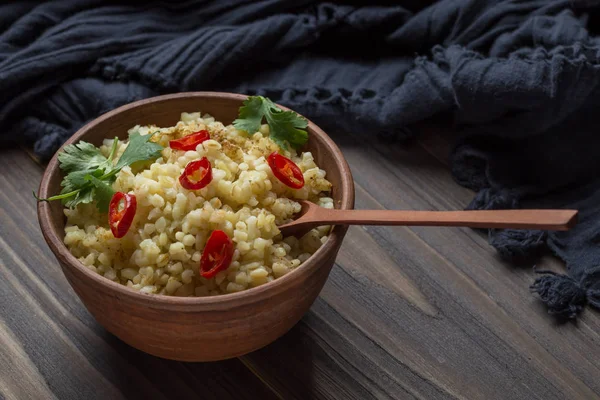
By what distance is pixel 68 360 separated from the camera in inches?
54.7

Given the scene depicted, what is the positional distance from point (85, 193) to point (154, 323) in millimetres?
271

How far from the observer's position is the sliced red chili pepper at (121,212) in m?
1.21

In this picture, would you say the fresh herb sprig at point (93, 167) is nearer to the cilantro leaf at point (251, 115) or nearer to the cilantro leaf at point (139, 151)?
the cilantro leaf at point (139, 151)

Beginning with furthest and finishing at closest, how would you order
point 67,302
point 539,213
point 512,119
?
point 512,119, point 67,302, point 539,213

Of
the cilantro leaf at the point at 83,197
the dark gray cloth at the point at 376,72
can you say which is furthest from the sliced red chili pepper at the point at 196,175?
the dark gray cloth at the point at 376,72

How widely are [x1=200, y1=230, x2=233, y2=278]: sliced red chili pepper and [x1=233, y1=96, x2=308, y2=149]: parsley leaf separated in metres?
0.29

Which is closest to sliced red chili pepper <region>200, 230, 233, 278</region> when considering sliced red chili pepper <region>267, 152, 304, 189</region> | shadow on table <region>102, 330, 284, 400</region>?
sliced red chili pepper <region>267, 152, 304, 189</region>

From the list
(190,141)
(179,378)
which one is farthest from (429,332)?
(190,141)

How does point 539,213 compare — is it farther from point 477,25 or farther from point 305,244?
point 477,25

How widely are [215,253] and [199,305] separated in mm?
96

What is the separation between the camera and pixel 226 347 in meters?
1.26

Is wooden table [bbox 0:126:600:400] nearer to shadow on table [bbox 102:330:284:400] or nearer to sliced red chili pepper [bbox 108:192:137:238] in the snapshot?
shadow on table [bbox 102:330:284:400]

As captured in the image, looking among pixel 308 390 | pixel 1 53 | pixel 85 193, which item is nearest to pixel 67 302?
pixel 85 193

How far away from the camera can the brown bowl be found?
116 cm
